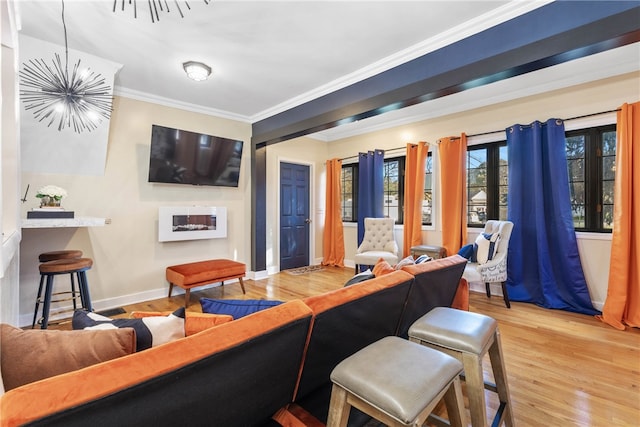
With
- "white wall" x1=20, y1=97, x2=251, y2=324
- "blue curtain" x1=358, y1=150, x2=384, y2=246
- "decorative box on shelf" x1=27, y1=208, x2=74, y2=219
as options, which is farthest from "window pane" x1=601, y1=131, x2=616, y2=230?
"decorative box on shelf" x1=27, y1=208, x2=74, y2=219

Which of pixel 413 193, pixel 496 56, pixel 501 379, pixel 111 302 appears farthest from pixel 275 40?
pixel 111 302

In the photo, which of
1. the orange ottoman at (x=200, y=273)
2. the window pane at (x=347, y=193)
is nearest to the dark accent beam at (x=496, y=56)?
the orange ottoman at (x=200, y=273)

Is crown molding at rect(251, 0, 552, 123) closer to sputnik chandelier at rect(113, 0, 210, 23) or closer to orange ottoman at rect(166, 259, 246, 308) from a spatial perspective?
sputnik chandelier at rect(113, 0, 210, 23)

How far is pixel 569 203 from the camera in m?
3.26

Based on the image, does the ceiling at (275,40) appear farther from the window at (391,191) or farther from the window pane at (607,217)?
the window at (391,191)

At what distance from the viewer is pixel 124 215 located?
3.56 metres

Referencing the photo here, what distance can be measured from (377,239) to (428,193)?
3.54 ft

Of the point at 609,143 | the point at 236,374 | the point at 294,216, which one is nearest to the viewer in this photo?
the point at 236,374

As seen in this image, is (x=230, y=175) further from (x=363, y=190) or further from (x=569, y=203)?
(x=569, y=203)

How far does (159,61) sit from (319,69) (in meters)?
1.58

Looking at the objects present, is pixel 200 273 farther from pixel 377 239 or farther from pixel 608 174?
pixel 608 174

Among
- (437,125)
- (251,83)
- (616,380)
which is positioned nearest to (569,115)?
(437,125)

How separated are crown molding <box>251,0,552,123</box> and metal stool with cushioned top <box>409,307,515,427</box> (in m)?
2.07

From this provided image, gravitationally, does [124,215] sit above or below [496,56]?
below
